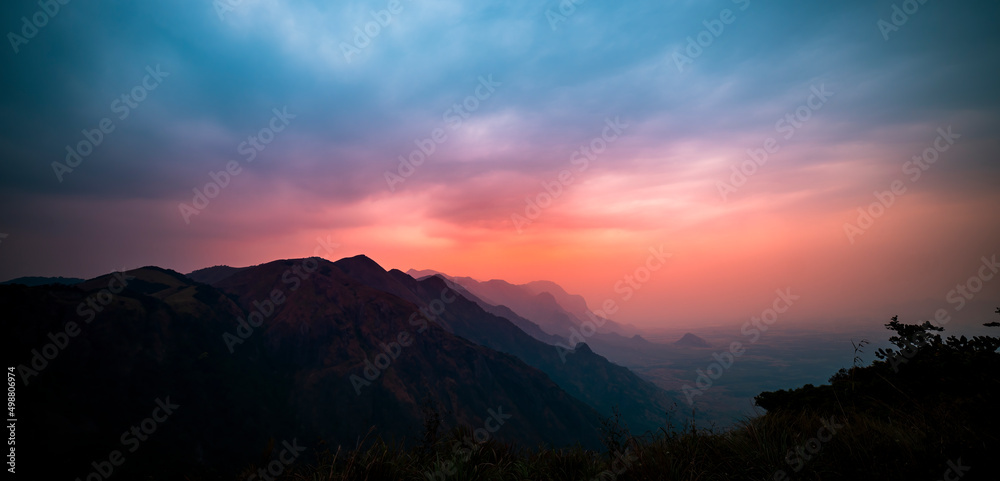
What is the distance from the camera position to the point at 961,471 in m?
4.53

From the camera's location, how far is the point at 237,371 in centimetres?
11975

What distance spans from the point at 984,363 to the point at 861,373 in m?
3.18
